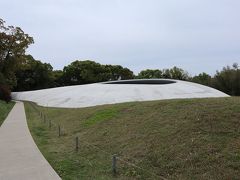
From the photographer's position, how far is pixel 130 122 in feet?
46.3

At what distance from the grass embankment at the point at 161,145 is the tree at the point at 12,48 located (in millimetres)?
45228

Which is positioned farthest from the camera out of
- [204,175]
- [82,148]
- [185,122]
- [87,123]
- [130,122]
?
[87,123]

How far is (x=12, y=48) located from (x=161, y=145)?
51980mm

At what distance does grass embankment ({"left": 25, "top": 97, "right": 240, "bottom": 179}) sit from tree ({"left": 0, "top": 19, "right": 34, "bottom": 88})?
4523 cm

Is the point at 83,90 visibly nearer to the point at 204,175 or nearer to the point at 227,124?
the point at 227,124

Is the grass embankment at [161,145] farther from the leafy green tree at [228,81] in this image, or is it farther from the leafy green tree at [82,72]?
the leafy green tree at [82,72]

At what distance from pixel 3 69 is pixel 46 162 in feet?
170

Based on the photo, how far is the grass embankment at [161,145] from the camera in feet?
26.9

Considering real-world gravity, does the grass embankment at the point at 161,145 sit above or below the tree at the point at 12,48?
below

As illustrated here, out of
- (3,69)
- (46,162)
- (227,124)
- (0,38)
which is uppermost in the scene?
(0,38)

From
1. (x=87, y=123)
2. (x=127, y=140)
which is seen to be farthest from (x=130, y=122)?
(x=87, y=123)

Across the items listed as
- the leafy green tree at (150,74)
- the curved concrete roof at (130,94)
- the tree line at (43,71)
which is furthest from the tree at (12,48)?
the leafy green tree at (150,74)

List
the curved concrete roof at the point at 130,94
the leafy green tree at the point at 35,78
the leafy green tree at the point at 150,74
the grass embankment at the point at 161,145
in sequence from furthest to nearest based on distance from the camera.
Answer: the leafy green tree at the point at 150,74
the leafy green tree at the point at 35,78
the curved concrete roof at the point at 130,94
the grass embankment at the point at 161,145

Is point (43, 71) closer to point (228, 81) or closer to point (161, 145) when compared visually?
point (228, 81)
